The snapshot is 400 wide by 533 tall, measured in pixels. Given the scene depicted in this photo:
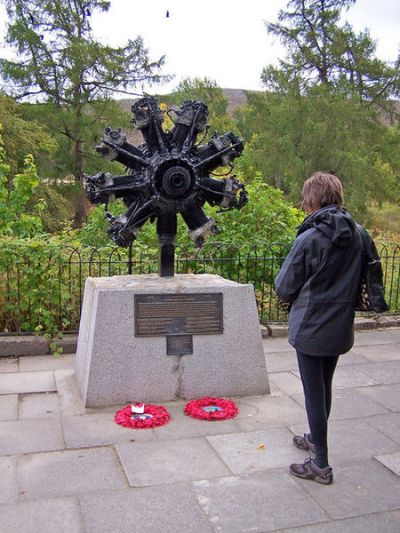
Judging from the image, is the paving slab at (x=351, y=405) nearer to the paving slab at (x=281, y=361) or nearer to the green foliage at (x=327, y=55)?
the paving slab at (x=281, y=361)

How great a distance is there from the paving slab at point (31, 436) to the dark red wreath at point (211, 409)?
1.07 metres

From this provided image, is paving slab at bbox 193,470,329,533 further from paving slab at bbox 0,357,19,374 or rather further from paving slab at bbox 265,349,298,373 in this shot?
paving slab at bbox 0,357,19,374

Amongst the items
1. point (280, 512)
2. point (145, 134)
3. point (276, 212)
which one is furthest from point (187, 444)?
point (276, 212)

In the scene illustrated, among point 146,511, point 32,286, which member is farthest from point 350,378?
point 32,286

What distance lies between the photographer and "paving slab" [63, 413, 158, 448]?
4.20 m

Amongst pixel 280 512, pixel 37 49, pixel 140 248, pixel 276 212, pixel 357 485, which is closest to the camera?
pixel 280 512

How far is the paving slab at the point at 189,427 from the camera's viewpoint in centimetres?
435

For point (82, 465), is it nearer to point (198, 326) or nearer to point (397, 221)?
point (198, 326)

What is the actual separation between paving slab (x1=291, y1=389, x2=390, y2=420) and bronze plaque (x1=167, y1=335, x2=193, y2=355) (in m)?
1.08

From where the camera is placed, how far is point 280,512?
10.8ft

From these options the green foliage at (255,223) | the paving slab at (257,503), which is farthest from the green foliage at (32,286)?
the paving slab at (257,503)

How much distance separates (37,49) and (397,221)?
2089cm

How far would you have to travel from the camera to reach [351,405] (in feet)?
16.6

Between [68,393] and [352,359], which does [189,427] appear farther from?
[352,359]
